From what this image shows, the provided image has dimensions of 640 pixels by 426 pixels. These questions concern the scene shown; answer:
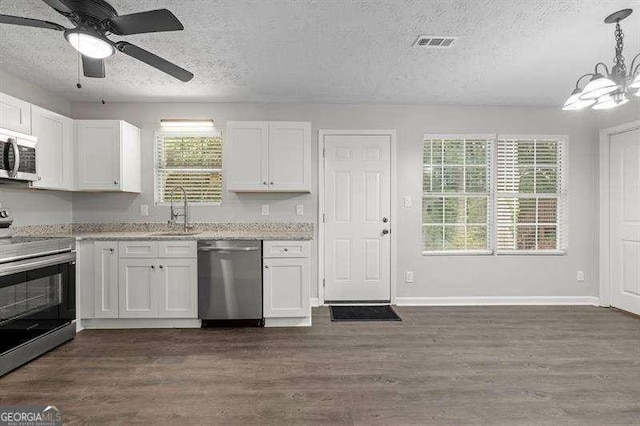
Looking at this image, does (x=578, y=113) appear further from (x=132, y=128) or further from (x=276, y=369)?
(x=132, y=128)

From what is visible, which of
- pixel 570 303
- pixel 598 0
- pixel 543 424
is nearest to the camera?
pixel 543 424

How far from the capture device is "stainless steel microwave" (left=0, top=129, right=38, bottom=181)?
2.64 m

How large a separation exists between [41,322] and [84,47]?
7.17 feet

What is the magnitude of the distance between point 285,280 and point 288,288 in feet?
0.28

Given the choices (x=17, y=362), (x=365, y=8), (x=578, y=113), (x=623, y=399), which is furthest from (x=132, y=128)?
(x=578, y=113)

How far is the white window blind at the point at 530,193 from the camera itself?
421 cm

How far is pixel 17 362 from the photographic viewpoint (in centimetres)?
247

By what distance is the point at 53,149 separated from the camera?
3.35 meters

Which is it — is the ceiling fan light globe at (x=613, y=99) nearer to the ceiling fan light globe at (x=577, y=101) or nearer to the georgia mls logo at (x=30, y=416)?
the ceiling fan light globe at (x=577, y=101)

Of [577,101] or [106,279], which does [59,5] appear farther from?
[577,101]

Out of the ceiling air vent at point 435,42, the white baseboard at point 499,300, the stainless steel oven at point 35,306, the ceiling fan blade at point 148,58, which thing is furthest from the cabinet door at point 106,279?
the ceiling air vent at point 435,42

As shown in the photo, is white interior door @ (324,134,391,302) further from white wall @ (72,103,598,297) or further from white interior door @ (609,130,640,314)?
white interior door @ (609,130,640,314)

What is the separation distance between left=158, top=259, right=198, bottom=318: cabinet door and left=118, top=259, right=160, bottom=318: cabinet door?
68 mm

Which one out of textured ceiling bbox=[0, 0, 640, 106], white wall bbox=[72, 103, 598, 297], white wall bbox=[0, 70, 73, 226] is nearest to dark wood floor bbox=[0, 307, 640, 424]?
white wall bbox=[72, 103, 598, 297]
